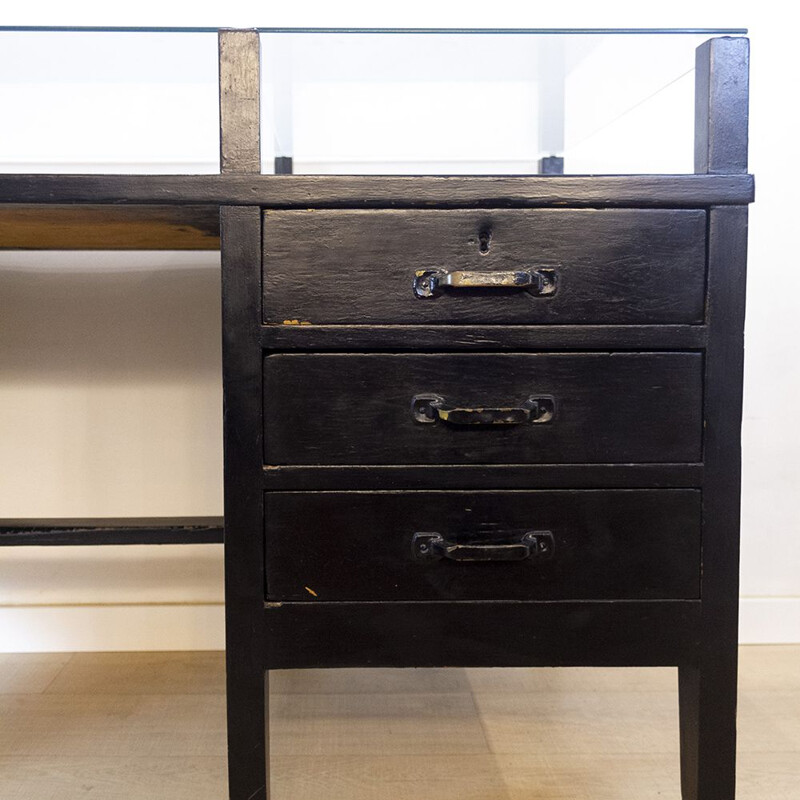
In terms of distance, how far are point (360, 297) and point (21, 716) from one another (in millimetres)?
923

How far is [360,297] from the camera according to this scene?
2.84 feet

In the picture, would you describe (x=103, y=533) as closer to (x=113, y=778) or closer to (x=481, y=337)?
Result: (x=113, y=778)

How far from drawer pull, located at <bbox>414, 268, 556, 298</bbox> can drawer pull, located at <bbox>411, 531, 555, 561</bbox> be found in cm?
28

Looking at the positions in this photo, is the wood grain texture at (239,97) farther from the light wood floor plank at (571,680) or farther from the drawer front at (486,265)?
the light wood floor plank at (571,680)

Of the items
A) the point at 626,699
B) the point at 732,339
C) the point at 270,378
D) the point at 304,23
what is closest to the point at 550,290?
the point at 732,339

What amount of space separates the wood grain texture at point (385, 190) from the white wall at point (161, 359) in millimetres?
625

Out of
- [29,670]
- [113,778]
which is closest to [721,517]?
[113,778]

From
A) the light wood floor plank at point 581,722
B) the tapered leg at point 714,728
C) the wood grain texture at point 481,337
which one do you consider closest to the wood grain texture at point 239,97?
the wood grain texture at point 481,337

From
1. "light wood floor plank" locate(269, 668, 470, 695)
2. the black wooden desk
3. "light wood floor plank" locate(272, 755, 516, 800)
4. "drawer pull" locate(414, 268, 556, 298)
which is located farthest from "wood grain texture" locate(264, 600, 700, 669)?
"light wood floor plank" locate(269, 668, 470, 695)

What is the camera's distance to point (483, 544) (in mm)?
882

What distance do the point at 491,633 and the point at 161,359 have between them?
0.93 metres

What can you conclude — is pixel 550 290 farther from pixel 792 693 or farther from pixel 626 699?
pixel 792 693

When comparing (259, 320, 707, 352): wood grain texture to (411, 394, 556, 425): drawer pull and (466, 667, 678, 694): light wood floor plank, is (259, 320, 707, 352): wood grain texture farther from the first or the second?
(466, 667, 678, 694): light wood floor plank

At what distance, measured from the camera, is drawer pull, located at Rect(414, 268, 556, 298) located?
0.86 meters
